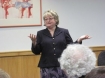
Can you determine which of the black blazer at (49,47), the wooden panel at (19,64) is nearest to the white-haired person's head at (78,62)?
the black blazer at (49,47)

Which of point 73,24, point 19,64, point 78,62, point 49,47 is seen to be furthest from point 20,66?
point 78,62

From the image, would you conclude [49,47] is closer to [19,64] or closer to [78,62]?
[78,62]

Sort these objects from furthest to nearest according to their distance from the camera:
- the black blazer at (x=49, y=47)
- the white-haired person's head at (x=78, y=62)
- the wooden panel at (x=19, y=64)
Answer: the wooden panel at (x=19, y=64) → the black blazer at (x=49, y=47) → the white-haired person's head at (x=78, y=62)

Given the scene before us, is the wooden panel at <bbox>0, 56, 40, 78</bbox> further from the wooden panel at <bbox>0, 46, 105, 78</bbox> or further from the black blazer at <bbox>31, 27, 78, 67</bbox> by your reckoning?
the black blazer at <bbox>31, 27, 78, 67</bbox>

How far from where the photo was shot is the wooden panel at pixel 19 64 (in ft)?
11.8

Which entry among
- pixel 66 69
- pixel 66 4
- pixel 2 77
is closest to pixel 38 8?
pixel 66 4

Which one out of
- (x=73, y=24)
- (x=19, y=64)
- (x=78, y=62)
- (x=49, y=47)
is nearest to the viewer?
A: (x=78, y=62)

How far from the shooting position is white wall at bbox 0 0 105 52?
360cm

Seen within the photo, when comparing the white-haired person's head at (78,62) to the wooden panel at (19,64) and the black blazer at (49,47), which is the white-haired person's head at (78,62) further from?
the wooden panel at (19,64)

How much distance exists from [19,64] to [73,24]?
1.20 meters

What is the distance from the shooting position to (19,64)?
12.0 feet

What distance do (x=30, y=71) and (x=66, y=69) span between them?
235 centimetres

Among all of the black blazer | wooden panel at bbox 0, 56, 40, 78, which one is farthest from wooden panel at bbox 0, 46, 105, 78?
the black blazer

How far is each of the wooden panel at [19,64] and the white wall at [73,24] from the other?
99 mm
